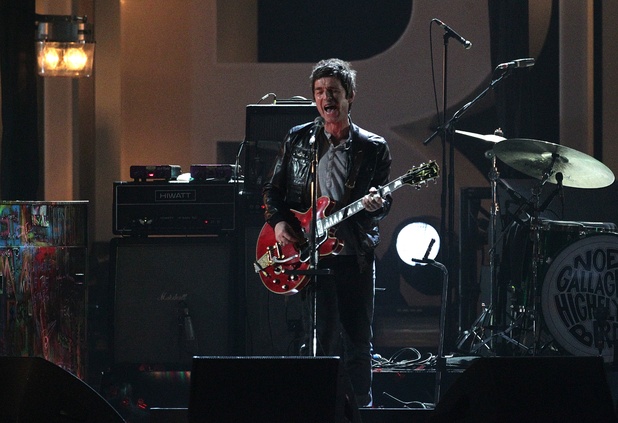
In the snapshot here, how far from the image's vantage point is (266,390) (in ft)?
8.43

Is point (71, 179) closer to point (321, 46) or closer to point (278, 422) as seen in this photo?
point (321, 46)

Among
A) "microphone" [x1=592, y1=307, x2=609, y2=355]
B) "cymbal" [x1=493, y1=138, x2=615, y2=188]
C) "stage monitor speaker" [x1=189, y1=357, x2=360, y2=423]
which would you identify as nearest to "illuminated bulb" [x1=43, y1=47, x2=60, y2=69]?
"cymbal" [x1=493, y1=138, x2=615, y2=188]

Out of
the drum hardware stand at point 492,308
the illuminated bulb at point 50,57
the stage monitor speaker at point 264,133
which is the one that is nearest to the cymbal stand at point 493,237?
→ the drum hardware stand at point 492,308

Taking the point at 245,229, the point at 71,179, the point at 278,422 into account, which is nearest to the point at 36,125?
the point at 71,179

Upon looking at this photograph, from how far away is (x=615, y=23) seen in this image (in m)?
7.08

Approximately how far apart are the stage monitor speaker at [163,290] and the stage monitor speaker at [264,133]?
0.37 m

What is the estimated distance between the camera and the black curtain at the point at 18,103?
6.35 metres

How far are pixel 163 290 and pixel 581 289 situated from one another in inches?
90.1

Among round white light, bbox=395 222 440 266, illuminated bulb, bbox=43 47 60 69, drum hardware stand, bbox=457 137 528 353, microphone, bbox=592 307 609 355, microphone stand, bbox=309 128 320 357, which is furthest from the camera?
round white light, bbox=395 222 440 266

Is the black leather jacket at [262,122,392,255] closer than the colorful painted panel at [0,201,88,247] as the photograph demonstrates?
Yes

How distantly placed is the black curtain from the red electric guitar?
2316mm

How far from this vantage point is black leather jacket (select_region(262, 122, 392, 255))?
436 cm

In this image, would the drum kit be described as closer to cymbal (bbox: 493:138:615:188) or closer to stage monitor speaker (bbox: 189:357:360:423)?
cymbal (bbox: 493:138:615:188)

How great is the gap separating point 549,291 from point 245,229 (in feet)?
5.62
